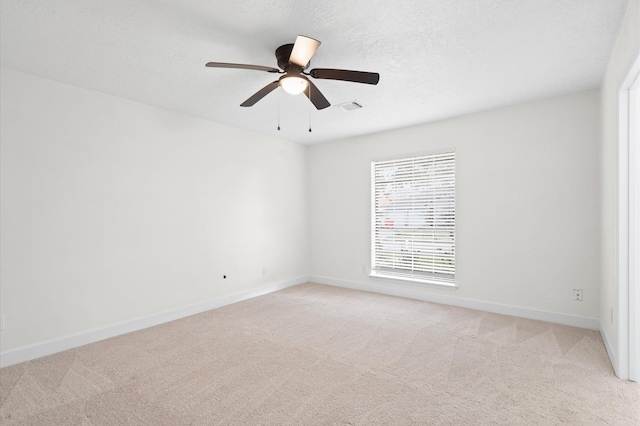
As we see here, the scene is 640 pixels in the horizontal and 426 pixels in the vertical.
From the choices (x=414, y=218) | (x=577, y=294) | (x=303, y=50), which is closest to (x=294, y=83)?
(x=303, y=50)

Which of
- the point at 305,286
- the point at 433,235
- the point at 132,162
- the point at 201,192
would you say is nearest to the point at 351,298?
the point at 305,286

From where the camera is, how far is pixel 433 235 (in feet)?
15.3

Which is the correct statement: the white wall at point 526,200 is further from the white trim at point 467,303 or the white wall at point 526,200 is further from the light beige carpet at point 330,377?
the light beige carpet at point 330,377

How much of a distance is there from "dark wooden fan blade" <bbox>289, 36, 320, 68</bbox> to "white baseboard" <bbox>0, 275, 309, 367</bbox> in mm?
3265

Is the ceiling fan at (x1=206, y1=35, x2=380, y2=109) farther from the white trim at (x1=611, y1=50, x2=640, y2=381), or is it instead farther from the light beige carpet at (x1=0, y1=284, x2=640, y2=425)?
the light beige carpet at (x1=0, y1=284, x2=640, y2=425)

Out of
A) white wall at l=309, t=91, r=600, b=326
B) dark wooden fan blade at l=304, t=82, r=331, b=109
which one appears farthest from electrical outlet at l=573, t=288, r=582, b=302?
dark wooden fan blade at l=304, t=82, r=331, b=109

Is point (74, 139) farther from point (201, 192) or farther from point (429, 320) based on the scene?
point (429, 320)

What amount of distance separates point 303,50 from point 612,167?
2.73 metres

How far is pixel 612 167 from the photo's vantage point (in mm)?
2676

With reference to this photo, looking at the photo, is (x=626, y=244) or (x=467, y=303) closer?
(x=626, y=244)

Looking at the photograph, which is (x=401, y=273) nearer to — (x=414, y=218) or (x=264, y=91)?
(x=414, y=218)

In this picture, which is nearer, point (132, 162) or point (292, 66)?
point (292, 66)

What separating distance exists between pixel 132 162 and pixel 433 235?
159 inches

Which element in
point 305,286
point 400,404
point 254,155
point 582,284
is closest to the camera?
point 400,404
